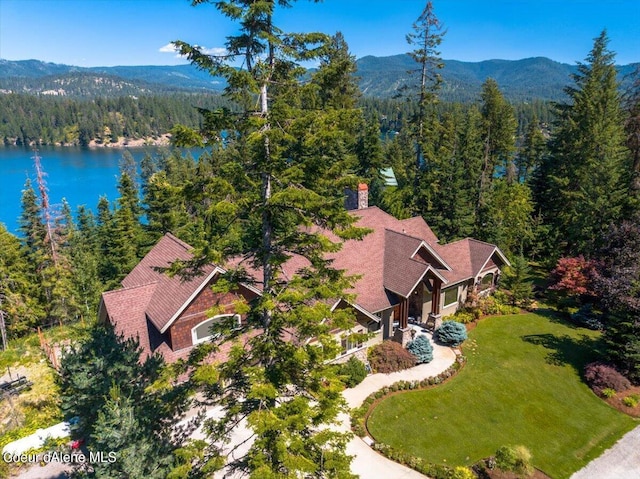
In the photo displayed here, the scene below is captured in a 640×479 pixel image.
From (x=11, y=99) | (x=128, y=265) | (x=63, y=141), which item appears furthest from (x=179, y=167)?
(x=11, y=99)

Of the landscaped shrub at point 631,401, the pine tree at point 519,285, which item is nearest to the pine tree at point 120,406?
the landscaped shrub at point 631,401

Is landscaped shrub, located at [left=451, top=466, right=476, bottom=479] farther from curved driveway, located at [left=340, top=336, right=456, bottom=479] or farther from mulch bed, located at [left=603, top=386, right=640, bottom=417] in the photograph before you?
mulch bed, located at [left=603, top=386, right=640, bottom=417]

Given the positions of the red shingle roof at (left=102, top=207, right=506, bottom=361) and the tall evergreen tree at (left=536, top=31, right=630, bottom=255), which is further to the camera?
the tall evergreen tree at (left=536, top=31, right=630, bottom=255)

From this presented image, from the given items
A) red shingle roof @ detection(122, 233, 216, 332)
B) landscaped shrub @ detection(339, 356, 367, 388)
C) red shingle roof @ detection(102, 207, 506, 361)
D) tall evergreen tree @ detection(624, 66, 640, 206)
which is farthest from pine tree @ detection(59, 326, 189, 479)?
tall evergreen tree @ detection(624, 66, 640, 206)

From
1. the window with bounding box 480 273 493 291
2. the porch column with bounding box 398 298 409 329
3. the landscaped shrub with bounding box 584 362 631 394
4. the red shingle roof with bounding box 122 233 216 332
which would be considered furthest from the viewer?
the window with bounding box 480 273 493 291

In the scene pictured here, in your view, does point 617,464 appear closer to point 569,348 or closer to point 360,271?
point 569,348

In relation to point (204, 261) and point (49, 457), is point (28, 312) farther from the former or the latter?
point (204, 261)
